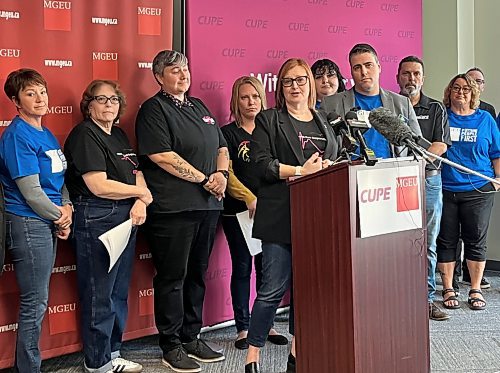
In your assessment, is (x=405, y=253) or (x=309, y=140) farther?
(x=309, y=140)

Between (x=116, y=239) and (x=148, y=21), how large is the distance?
4.17 feet

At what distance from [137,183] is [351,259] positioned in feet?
4.84

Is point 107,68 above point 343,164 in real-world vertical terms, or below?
above

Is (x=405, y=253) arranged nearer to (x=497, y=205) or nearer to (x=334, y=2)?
(x=334, y=2)

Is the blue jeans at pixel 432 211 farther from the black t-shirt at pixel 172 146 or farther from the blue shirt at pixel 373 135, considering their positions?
the black t-shirt at pixel 172 146

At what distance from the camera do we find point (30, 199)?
3121 mm

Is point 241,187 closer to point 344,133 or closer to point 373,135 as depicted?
point 373,135

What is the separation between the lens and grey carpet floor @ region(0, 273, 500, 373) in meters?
3.65

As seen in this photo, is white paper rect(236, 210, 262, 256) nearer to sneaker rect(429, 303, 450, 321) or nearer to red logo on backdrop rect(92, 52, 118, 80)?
red logo on backdrop rect(92, 52, 118, 80)

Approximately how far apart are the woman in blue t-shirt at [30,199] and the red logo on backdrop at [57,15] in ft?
1.27

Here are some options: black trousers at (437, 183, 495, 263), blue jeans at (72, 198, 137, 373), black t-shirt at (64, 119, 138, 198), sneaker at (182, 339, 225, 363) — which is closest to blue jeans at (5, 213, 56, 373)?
blue jeans at (72, 198, 137, 373)

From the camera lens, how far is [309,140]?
3207 millimetres

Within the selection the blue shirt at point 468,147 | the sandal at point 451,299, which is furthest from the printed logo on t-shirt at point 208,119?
the sandal at point 451,299

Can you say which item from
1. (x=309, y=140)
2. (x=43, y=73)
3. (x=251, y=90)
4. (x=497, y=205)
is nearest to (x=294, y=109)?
(x=309, y=140)
